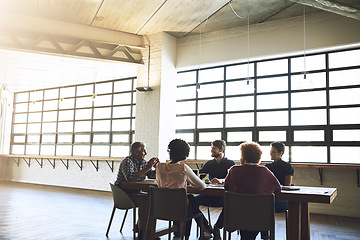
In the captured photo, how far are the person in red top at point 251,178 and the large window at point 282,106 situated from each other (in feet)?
8.96

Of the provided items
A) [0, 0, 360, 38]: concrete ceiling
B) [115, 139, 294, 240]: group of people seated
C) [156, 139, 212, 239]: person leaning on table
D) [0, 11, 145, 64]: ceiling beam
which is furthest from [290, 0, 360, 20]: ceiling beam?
[0, 11, 145, 64]: ceiling beam

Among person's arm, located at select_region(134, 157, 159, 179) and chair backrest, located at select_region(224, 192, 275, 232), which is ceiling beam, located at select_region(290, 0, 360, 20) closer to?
person's arm, located at select_region(134, 157, 159, 179)

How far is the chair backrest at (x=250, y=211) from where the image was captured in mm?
2586

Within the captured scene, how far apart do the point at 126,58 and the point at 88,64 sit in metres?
1.12

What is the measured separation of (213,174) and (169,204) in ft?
4.57

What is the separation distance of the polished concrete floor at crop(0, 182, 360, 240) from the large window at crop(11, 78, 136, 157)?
255 centimetres

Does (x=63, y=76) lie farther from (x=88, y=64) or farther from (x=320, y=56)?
(x=320, y=56)

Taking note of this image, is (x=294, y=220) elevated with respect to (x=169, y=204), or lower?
lower

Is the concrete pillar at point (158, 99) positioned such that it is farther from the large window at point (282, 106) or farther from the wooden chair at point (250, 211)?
the wooden chair at point (250, 211)

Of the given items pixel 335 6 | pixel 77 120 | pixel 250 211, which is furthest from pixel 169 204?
pixel 77 120

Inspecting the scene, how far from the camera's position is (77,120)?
10.1 meters

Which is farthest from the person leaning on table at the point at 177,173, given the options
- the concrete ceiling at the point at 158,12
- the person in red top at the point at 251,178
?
the concrete ceiling at the point at 158,12

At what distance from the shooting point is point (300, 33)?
632 cm

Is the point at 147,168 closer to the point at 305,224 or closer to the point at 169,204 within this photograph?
the point at 169,204
